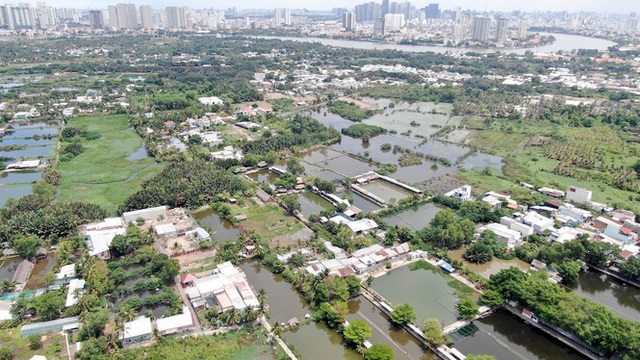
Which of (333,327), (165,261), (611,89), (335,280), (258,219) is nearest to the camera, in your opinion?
(333,327)

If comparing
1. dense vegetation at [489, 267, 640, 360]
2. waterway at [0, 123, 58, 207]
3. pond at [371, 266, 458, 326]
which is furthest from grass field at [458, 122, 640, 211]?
waterway at [0, 123, 58, 207]

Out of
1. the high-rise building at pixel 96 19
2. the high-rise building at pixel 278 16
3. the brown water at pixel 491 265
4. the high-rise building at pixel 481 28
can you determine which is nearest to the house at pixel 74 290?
the brown water at pixel 491 265

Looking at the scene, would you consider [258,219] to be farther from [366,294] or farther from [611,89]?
[611,89]

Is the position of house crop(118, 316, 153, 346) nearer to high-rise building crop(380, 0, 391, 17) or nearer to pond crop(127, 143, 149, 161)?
pond crop(127, 143, 149, 161)

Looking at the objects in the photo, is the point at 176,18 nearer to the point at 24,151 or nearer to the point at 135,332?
the point at 24,151

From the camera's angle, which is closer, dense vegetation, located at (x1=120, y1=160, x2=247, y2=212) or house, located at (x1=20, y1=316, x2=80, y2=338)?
house, located at (x1=20, y1=316, x2=80, y2=338)

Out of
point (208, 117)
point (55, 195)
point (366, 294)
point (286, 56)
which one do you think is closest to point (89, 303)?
point (366, 294)

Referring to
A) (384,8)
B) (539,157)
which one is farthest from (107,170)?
(384,8)

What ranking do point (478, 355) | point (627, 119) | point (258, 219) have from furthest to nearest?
1. point (627, 119)
2. point (258, 219)
3. point (478, 355)
